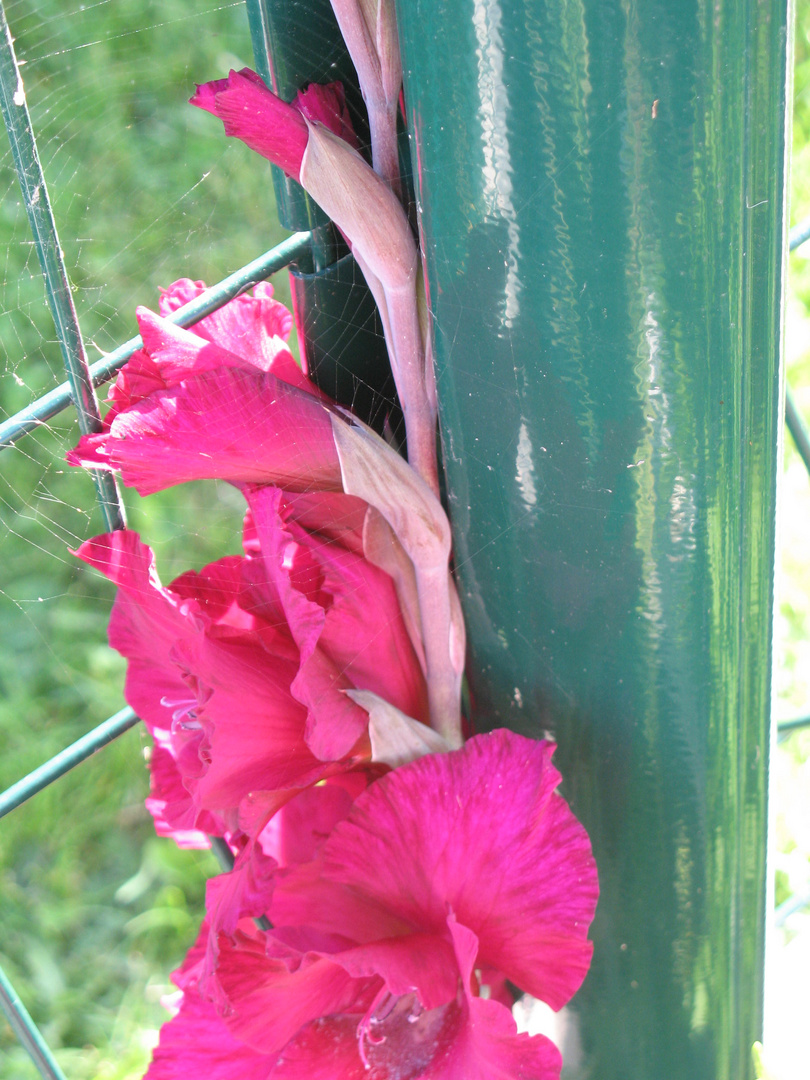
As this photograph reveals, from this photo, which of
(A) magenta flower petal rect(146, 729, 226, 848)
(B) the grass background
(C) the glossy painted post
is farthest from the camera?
(B) the grass background

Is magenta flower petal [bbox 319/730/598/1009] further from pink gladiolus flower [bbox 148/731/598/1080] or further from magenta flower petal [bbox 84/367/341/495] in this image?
magenta flower petal [bbox 84/367/341/495]

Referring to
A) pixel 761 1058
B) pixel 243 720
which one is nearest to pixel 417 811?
pixel 243 720

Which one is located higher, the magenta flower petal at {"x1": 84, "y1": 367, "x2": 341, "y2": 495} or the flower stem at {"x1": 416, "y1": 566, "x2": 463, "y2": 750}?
the magenta flower petal at {"x1": 84, "y1": 367, "x2": 341, "y2": 495}

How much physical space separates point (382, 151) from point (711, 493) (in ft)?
0.52

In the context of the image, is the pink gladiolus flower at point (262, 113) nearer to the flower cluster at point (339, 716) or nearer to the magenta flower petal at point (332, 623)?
the flower cluster at point (339, 716)

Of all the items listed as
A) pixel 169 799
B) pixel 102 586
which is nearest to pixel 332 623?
pixel 169 799

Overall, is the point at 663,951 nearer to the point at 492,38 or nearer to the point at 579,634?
the point at 579,634

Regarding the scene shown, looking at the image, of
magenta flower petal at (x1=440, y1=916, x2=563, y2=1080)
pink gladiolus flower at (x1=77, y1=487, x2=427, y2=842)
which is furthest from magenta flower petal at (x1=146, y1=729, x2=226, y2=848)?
magenta flower petal at (x1=440, y1=916, x2=563, y2=1080)

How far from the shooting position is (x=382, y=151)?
1.12 ft

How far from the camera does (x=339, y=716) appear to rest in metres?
0.35

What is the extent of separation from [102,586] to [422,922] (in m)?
1.04

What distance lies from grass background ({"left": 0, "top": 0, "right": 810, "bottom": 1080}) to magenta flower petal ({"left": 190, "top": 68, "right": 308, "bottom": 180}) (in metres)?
0.14

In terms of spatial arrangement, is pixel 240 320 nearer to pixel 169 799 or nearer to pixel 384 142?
pixel 384 142

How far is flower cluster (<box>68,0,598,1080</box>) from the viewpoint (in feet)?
1.06
